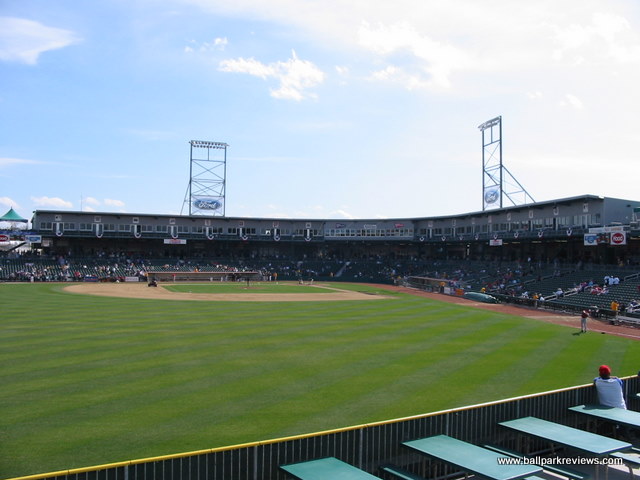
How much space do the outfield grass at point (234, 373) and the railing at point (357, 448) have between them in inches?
144

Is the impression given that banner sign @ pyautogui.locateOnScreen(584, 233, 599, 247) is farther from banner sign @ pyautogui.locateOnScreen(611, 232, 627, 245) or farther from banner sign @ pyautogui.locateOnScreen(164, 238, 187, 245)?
banner sign @ pyautogui.locateOnScreen(164, 238, 187, 245)

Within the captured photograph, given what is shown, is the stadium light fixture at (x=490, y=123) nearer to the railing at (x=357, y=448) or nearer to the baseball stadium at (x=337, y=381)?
the baseball stadium at (x=337, y=381)

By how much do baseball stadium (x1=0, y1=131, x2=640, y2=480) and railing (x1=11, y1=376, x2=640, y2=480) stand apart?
31mm

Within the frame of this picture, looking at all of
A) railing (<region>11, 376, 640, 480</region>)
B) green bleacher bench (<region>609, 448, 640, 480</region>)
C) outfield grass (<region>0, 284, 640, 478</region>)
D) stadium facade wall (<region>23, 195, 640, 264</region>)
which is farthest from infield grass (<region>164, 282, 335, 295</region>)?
green bleacher bench (<region>609, 448, 640, 480</region>)

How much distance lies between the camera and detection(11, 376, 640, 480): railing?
306 inches

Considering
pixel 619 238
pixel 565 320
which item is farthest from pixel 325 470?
pixel 619 238

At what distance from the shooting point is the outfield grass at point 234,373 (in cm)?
1270

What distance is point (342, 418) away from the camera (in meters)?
14.0

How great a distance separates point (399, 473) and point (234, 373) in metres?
10.2

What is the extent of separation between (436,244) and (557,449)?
8738 cm

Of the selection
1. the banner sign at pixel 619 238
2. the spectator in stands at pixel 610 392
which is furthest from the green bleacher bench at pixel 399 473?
the banner sign at pixel 619 238

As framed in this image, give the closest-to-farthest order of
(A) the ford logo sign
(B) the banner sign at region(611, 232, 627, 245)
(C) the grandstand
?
Answer: (B) the banner sign at region(611, 232, 627, 245) → (C) the grandstand → (A) the ford logo sign

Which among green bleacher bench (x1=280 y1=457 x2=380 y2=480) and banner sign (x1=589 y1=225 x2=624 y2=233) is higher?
banner sign (x1=589 y1=225 x2=624 y2=233)

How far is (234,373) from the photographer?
1866cm
